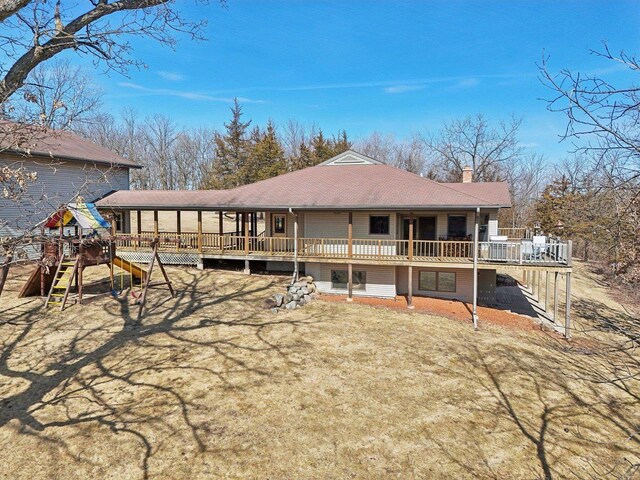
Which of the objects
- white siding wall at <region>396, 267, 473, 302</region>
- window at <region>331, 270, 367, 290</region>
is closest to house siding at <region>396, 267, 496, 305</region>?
white siding wall at <region>396, 267, 473, 302</region>

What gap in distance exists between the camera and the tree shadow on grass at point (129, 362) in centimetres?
798

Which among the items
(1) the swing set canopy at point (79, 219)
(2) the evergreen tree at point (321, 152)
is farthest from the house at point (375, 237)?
(2) the evergreen tree at point (321, 152)

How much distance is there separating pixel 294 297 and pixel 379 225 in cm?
537

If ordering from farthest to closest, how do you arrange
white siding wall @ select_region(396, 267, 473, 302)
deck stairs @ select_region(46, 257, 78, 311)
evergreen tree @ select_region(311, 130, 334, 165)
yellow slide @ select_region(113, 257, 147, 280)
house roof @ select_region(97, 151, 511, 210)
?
evergreen tree @ select_region(311, 130, 334, 165) < white siding wall @ select_region(396, 267, 473, 302) < yellow slide @ select_region(113, 257, 147, 280) < house roof @ select_region(97, 151, 511, 210) < deck stairs @ select_region(46, 257, 78, 311)

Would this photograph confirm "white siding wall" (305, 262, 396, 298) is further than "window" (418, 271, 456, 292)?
No

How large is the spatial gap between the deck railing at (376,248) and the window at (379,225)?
588mm

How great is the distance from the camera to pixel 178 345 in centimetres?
1148

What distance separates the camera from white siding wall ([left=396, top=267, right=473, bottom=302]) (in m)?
17.6

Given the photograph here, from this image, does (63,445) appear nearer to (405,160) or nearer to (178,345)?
(178,345)

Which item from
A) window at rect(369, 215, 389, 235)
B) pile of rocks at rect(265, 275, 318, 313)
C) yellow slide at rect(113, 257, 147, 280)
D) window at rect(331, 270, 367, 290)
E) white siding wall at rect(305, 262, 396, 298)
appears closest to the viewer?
pile of rocks at rect(265, 275, 318, 313)

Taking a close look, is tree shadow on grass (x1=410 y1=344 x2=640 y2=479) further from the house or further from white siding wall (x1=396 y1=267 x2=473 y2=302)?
white siding wall (x1=396 y1=267 x2=473 y2=302)

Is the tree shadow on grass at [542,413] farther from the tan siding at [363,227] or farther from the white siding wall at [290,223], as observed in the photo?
the white siding wall at [290,223]

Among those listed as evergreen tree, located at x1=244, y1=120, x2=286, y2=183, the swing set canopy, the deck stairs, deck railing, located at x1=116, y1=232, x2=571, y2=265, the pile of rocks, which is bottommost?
the pile of rocks

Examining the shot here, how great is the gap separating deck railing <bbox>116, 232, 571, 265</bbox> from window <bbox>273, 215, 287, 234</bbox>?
597 mm
